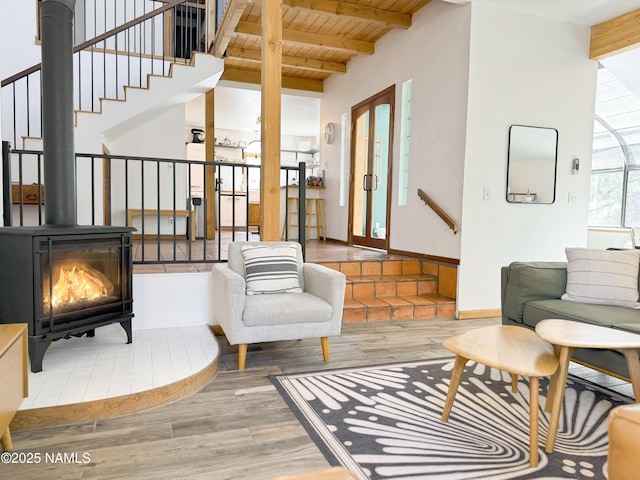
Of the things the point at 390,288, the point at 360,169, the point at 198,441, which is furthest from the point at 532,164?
the point at 198,441

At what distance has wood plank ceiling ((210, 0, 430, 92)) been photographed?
4.72 metres

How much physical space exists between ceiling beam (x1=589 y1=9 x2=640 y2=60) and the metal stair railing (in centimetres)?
483

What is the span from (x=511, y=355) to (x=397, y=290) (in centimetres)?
251

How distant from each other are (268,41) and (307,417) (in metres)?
2.92

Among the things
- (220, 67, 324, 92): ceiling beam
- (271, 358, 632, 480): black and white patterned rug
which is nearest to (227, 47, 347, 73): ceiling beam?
(220, 67, 324, 92): ceiling beam

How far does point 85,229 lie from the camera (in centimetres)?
258

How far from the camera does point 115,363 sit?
8.38 feet

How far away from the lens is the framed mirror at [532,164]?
172 inches

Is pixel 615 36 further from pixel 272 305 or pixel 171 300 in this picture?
pixel 171 300

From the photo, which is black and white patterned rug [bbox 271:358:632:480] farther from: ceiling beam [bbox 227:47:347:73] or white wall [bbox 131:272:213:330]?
ceiling beam [bbox 227:47:347:73]

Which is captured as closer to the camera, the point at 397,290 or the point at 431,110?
the point at 397,290

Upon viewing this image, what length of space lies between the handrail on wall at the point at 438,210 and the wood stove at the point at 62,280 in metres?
2.98

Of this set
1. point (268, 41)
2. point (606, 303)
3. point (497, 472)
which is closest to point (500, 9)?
point (268, 41)

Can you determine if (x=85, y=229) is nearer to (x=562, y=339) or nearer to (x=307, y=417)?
(x=307, y=417)
